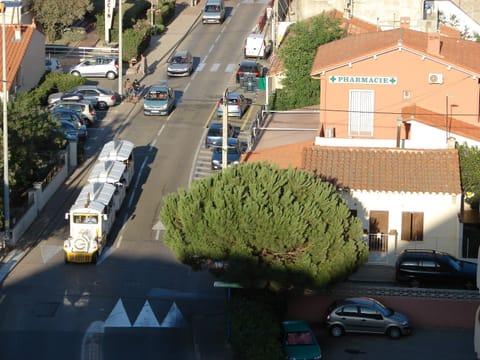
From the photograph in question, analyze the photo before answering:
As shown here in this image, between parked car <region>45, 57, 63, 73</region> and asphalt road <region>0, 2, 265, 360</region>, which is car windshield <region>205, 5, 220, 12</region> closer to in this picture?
parked car <region>45, 57, 63, 73</region>

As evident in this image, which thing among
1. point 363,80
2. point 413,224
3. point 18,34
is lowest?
point 413,224

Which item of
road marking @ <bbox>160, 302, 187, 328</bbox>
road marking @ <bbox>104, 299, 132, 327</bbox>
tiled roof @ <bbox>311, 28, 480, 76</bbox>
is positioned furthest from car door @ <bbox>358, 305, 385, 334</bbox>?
tiled roof @ <bbox>311, 28, 480, 76</bbox>

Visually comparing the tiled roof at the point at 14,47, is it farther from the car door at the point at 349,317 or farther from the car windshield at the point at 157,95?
the car door at the point at 349,317

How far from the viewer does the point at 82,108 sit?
58469 millimetres

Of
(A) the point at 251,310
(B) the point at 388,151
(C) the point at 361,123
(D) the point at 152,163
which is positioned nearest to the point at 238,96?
(D) the point at 152,163

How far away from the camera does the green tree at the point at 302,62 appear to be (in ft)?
202

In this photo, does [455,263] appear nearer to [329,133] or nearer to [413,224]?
[413,224]

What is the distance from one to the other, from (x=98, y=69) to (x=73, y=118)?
12290 millimetres

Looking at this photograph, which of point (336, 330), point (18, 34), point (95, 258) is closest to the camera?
point (336, 330)

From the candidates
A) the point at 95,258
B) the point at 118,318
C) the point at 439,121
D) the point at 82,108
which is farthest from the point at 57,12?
the point at 118,318

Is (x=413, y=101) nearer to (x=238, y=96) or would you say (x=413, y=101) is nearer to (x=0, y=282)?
(x=238, y=96)

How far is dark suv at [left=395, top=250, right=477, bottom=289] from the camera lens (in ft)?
126

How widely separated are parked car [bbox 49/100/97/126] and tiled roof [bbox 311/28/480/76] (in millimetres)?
14584

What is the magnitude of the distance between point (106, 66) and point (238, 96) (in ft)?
38.0
